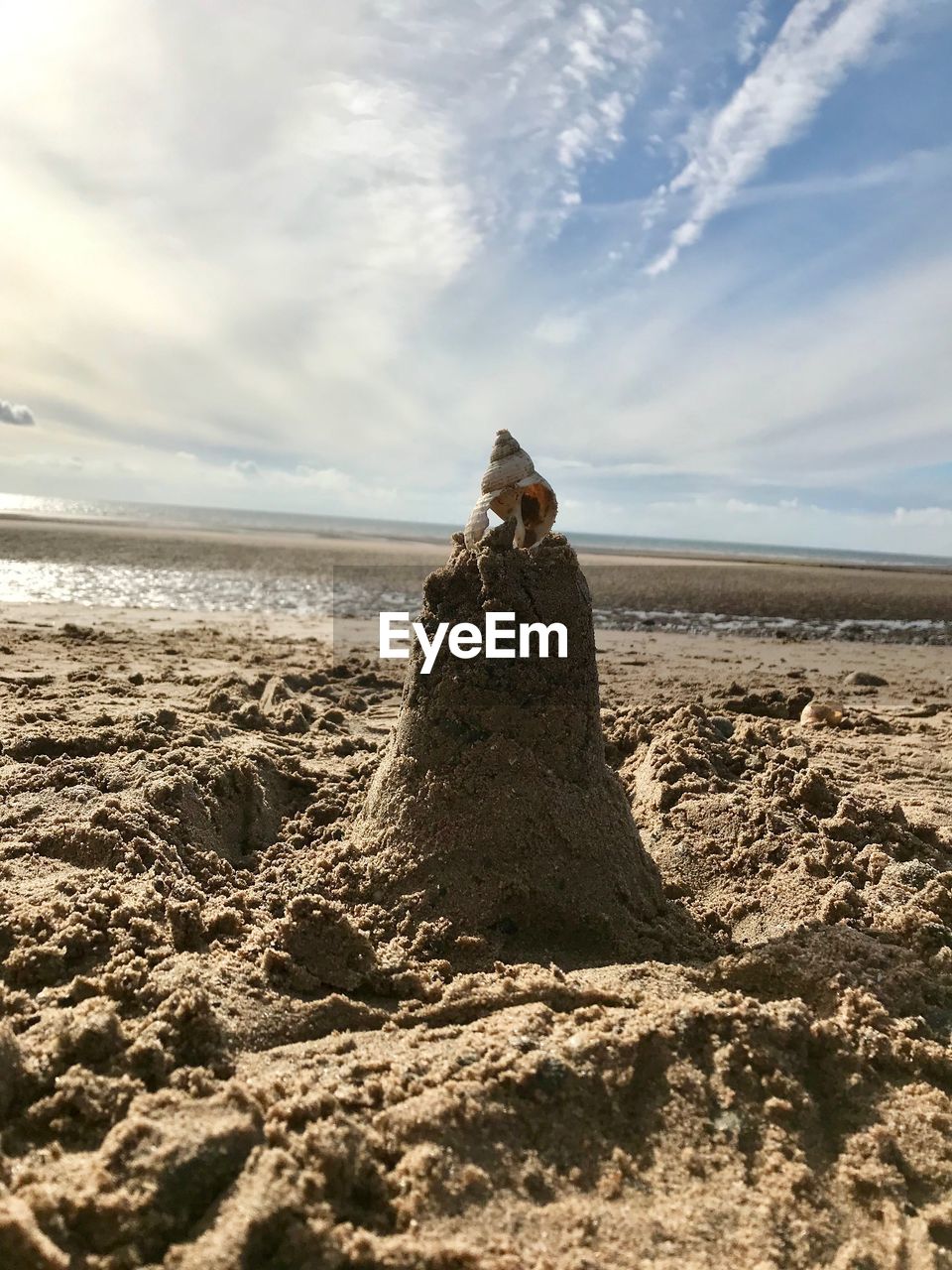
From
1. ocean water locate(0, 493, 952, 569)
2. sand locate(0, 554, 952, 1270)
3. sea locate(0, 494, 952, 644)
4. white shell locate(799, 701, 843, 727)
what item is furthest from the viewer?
ocean water locate(0, 493, 952, 569)

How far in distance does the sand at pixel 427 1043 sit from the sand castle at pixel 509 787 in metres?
0.17

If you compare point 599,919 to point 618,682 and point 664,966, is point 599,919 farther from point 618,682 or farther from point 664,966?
point 618,682

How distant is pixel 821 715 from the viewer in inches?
227

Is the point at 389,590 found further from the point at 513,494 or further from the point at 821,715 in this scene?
the point at 513,494

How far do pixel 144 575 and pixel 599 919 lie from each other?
15240 millimetres

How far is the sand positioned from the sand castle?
17 cm

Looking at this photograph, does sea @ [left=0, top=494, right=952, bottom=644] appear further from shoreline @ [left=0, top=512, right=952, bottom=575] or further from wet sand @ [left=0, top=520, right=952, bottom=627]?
shoreline @ [left=0, top=512, right=952, bottom=575]

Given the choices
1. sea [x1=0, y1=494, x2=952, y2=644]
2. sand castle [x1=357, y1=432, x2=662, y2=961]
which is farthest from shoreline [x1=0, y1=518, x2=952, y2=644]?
sand castle [x1=357, y1=432, x2=662, y2=961]

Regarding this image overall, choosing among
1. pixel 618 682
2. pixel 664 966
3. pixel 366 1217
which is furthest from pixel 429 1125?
pixel 618 682

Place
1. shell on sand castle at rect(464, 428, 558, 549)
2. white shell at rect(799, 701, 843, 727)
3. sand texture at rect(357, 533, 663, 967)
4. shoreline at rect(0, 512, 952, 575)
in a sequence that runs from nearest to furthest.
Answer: sand texture at rect(357, 533, 663, 967) → shell on sand castle at rect(464, 428, 558, 549) → white shell at rect(799, 701, 843, 727) → shoreline at rect(0, 512, 952, 575)

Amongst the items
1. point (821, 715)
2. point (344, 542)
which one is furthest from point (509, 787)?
point (344, 542)

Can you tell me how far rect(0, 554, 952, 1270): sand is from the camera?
1441 millimetres

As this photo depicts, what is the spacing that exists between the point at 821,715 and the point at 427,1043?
466 centimetres

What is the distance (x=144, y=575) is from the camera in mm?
15938
